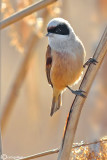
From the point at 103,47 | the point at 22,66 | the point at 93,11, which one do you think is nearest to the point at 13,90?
the point at 22,66

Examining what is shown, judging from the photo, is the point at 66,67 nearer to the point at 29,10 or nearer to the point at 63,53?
the point at 63,53

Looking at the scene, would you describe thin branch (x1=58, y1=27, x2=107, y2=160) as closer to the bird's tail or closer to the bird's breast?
the bird's breast

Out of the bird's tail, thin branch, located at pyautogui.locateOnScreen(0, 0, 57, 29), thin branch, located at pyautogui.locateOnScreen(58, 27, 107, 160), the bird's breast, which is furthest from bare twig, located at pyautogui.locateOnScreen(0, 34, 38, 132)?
thin branch, located at pyautogui.locateOnScreen(58, 27, 107, 160)

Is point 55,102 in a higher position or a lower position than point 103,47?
lower

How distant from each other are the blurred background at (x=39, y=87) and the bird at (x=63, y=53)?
10cm

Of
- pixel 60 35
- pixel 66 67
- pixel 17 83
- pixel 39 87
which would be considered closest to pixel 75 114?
pixel 66 67

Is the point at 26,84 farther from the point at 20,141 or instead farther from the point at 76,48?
the point at 76,48

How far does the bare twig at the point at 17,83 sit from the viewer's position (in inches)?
99.7

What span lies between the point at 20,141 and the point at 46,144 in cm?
37

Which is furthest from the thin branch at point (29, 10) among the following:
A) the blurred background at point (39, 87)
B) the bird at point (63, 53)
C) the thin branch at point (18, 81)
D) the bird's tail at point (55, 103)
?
the thin branch at point (18, 81)

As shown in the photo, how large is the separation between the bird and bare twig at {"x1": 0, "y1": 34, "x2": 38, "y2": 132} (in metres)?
0.44

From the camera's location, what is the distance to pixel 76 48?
2.04 m

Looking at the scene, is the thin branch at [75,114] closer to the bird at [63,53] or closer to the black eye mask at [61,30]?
the bird at [63,53]

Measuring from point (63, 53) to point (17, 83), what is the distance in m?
0.65
